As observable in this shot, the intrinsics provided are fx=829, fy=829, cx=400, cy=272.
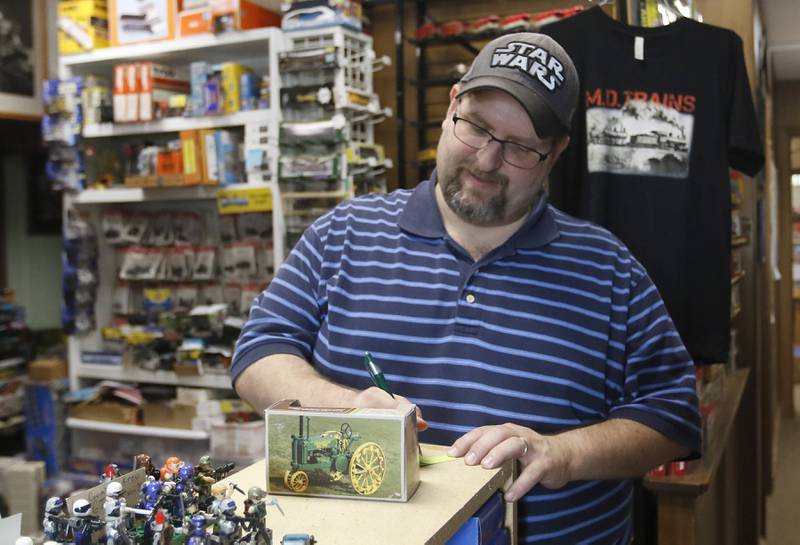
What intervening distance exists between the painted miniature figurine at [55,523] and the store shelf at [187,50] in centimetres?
329

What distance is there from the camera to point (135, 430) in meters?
4.23

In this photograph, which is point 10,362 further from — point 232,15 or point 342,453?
point 342,453

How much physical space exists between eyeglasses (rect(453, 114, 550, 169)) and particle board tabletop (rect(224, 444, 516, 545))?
679 millimetres

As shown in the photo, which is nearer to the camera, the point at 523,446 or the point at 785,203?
the point at 523,446

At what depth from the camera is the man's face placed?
155cm

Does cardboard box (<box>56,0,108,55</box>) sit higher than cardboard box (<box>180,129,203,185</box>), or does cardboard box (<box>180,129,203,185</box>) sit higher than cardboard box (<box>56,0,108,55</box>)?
cardboard box (<box>56,0,108,55</box>)

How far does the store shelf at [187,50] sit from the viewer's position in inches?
152

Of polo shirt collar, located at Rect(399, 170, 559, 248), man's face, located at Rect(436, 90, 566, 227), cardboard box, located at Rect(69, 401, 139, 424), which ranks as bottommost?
cardboard box, located at Rect(69, 401, 139, 424)

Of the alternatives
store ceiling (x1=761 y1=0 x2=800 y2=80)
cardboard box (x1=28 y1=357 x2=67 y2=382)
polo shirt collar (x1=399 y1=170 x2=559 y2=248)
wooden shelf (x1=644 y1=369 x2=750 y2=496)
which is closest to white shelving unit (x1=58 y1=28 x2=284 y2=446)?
cardboard box (x1=28 y1=357 x2=67 y2=382)

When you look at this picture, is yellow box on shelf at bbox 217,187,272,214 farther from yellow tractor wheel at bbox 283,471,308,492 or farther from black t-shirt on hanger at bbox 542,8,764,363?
yellow tractor wheel at bbox 283,471,308,492

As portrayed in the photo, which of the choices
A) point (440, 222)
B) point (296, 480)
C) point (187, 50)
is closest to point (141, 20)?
point (187, 50)

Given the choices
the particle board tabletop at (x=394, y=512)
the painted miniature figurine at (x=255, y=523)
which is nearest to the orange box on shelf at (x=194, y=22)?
the particle board tabletop at (x=394, y=512)

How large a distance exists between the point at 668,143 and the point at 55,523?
76.8 inches

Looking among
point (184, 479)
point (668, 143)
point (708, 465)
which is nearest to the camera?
point (184, 479)
